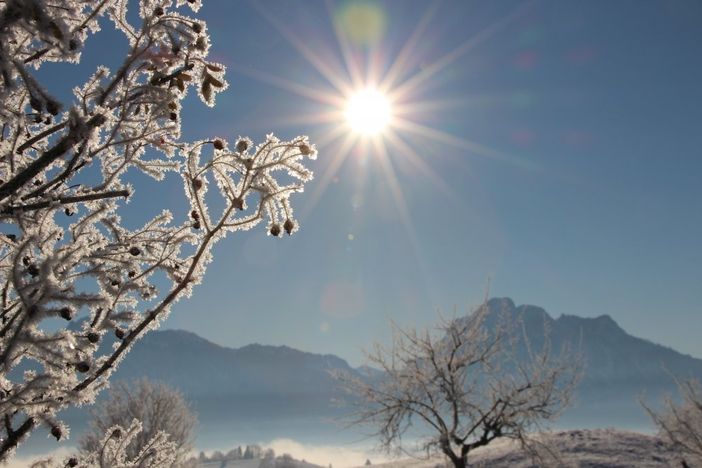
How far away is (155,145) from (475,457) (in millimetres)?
28393

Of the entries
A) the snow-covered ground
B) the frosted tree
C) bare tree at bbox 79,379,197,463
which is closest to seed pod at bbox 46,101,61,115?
the frosted tree

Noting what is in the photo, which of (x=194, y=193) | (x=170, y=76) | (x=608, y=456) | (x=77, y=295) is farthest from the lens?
(x=608, y=456)

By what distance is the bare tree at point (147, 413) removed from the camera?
72.5ft

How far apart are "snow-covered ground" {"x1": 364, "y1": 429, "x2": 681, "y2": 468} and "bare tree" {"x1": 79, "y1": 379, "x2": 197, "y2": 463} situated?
41.3 feet

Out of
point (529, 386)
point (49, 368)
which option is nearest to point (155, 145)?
point (49, 368)

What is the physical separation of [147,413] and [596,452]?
2205 centimetres

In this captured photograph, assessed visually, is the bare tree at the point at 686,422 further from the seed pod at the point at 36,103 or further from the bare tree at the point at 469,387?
the seed pod at the point at 36,103

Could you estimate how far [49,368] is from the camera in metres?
2.02

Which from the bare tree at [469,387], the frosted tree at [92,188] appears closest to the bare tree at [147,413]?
the bare tree at [469,387]

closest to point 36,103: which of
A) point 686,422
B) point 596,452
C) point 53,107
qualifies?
point 53,107

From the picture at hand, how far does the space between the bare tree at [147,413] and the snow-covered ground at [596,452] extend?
1260 centimetres

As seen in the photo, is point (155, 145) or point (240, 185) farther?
point (155, 145)

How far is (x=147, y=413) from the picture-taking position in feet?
75.3

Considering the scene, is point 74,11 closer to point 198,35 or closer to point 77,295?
point 198,35
